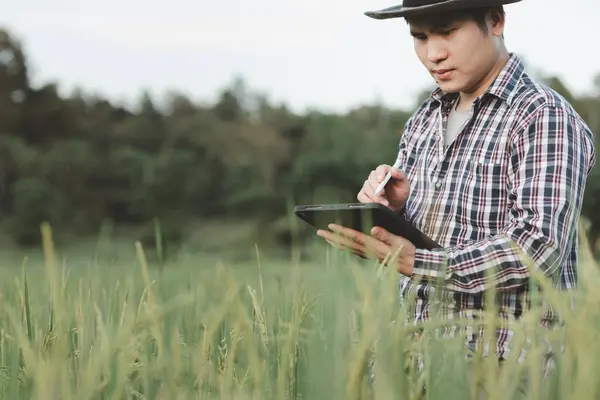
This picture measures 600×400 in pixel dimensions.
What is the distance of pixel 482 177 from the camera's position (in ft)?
7.29

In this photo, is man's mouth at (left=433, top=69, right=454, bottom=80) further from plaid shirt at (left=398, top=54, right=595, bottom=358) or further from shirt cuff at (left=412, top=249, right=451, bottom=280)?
shirt cuff at (left=412, top=249, right=451, bottom=280)

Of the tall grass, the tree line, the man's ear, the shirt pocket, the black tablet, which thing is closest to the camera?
the tall grass

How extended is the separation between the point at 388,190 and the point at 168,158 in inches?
752

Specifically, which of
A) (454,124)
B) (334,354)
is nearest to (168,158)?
(454,124)

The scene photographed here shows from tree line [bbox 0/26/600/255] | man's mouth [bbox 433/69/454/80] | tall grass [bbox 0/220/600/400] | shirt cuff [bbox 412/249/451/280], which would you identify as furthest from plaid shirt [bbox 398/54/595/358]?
tree line [bbox 0/26/600/255]

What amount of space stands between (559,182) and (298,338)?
0.72 metres

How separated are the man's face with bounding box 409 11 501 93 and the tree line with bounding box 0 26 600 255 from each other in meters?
15.3

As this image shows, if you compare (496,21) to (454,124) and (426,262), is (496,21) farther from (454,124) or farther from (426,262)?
(426,262)

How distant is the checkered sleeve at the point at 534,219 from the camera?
2012 mm

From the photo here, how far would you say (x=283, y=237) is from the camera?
18531 millimetres

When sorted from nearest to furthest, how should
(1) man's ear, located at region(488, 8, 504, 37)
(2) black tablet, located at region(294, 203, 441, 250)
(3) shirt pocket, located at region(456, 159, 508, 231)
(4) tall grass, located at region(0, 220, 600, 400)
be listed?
1. (4) tall grass, located at region(0, 220, 600, 400)
2. (2) black tablet, located at region(294, 203, 441, 250)
3. (3) shirt pocket, located at region(456, 159, 508, 231)
4. (1) man's ear, located at region(488, 8, 504, 37)

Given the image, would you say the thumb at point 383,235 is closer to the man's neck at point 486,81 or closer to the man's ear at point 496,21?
the man's neck at point 486,81

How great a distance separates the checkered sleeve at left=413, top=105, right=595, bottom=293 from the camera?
201cm

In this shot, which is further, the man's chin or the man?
the man's chin
